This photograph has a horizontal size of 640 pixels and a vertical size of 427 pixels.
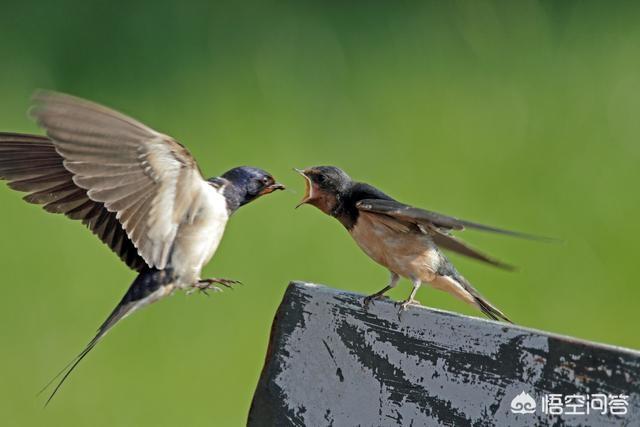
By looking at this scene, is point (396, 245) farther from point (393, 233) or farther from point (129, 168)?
point (129, 168)

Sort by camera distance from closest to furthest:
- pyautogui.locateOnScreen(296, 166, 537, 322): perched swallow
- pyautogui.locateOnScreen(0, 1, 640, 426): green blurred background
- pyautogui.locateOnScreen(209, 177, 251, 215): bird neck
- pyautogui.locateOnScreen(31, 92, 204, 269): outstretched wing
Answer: pyautogui.locateOnScreen(31, 92, 204, 269): outstretched wing
pyautogui.locateOnScreen(296, 166, 537, 322): perched swallow
pyautogui.locateOnScreen(209, 177, 251, 215): bird neck
pyautogui.locateOnScreen(0, 1, 640, 426): green blurred background

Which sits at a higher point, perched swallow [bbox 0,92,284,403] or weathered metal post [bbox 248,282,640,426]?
perched swallow [bbox 0,92,284,403]

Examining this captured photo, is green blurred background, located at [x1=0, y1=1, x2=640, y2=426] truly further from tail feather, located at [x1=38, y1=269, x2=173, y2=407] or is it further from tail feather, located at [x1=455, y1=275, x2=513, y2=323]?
tail feather, located at [x1=38, y1=269, x2=173, y2=407]

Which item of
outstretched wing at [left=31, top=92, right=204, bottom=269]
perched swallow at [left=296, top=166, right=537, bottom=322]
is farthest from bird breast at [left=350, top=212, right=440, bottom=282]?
outstretched wing at [left=31, top=92, right=204, bottom=269]

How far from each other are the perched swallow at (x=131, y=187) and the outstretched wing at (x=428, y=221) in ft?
1.24

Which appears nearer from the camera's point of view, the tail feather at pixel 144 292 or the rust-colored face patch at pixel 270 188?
the tail feather at pixel 144 292

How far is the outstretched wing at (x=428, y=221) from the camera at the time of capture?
9.00ft

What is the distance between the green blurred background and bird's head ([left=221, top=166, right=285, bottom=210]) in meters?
1.32

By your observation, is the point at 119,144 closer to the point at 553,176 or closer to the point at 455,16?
the point at 553,176

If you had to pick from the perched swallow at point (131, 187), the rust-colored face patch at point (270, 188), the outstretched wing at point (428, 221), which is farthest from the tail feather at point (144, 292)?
the outstretched wing at point (428, 221)

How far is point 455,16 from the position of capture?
621cm

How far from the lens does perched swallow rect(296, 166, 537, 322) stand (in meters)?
3.09

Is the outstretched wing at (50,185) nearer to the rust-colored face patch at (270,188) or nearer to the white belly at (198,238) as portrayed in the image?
the white belly at (198,238)

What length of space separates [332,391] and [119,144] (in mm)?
868
